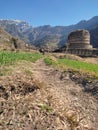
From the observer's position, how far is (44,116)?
36.5 feet

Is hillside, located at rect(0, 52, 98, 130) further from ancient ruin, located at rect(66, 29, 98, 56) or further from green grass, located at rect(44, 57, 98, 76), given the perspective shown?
ancient ruin, located at rect(66, 29, 98, 56)

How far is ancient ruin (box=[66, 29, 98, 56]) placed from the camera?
319ft

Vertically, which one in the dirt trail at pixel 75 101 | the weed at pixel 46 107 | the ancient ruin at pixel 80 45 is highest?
the weed at pixel 46 107

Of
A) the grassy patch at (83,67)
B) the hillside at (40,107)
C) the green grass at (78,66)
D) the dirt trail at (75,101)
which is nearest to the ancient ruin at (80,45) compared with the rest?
the grassy patch at (83,67)

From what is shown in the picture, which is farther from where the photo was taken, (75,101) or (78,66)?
(78,66)

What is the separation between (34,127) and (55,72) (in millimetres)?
15024

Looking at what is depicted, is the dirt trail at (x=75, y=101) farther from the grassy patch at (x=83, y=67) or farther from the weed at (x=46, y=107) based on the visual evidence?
the grassy patch at (x=83, y=67)

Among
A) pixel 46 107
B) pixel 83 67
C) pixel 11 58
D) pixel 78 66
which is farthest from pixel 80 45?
pixel 46 107

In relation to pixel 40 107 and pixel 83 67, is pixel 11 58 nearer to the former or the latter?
pixel 83 67

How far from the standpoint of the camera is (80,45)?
10488 centimetres

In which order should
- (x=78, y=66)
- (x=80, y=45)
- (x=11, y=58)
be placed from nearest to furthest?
(x=11, y=58), (x=78, y=66), (x=80, y=45)

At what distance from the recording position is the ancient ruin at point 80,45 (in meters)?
97.1

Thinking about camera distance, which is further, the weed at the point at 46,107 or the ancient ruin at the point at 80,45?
the ancient ruin at the point at 80,45

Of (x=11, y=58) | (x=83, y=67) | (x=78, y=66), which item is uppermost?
(x=11, y=58)
